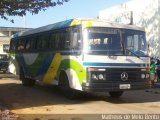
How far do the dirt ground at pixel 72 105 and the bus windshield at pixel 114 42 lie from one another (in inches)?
70.1

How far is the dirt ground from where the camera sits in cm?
1216

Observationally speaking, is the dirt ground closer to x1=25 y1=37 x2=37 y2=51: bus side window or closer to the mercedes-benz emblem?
the mercedes-benz emblem

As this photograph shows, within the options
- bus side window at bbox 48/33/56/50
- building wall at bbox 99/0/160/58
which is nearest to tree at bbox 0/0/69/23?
bus side window at bbox 48/33/56/50

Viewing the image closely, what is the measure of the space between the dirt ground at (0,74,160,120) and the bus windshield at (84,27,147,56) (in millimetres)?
1780

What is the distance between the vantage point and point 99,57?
14.2 meters

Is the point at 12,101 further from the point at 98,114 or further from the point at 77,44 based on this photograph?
the point at 98,114

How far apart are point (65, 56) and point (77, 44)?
1.23 meters

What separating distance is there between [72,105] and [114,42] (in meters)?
2.58

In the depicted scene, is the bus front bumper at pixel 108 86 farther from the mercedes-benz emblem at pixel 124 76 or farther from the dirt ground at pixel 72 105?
the dirt ground at pixel 72 105

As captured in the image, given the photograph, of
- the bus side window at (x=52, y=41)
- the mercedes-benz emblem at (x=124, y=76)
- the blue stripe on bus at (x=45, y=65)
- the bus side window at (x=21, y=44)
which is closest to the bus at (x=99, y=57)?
the mercedes-benz emblem at (x=124, y=76)

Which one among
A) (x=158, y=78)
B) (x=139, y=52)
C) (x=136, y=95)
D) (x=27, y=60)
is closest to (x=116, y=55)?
(x=139, y=52)

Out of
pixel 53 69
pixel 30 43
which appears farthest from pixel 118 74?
pixel 30 43

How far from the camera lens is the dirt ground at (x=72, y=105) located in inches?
479

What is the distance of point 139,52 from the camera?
15.0 meters
